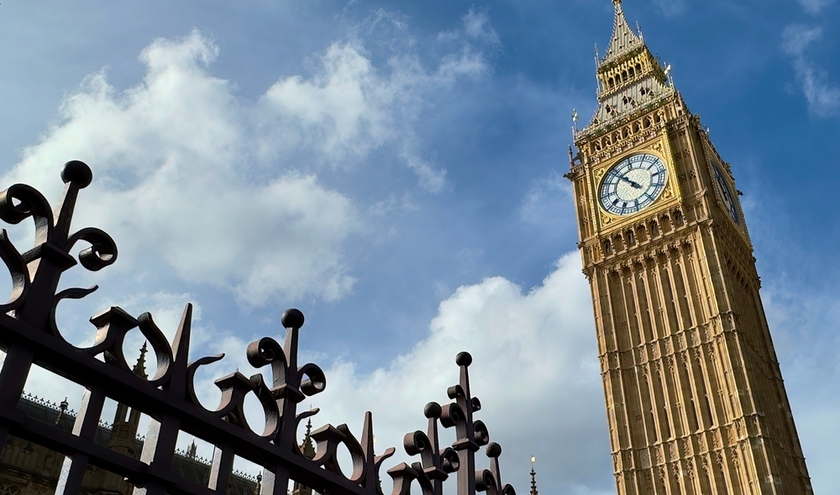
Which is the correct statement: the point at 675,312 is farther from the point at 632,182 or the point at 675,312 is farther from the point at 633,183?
the point at 632,182

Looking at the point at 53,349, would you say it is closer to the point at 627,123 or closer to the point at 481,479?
the point at 481,479

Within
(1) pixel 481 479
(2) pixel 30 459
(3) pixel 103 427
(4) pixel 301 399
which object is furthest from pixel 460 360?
(3) pixel 103 427

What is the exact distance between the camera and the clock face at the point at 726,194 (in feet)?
128

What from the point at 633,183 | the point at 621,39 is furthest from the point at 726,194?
the point at 621,39

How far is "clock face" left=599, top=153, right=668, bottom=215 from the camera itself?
125 ft

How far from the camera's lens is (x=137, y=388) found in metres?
A: 3.06

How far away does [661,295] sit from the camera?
35500 mm

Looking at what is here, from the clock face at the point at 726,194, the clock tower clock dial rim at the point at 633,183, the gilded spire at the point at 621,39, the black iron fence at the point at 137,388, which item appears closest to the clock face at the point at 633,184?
the clock tower clock dial rim at the point at 633,183

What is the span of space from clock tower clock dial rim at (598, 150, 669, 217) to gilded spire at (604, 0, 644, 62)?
1131 cm

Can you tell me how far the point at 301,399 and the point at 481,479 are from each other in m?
1.72

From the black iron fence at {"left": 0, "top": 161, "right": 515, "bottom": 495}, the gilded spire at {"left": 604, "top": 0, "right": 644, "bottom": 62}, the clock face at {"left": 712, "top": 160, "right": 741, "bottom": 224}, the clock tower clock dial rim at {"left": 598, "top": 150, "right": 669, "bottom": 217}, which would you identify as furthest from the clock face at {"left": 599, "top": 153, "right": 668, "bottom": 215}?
the black iron fence at {"left": 0, "top": 161, "right": 515, "bottom": 495}

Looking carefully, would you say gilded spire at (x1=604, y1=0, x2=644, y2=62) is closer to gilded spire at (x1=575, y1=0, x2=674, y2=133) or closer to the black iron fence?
gilded spire at (x1=575, y1=0, x2=674, y2=133)

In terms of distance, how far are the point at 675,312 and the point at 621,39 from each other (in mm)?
22225

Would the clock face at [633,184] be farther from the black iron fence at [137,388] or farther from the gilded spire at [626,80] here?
the black iron fence at [137,388]
